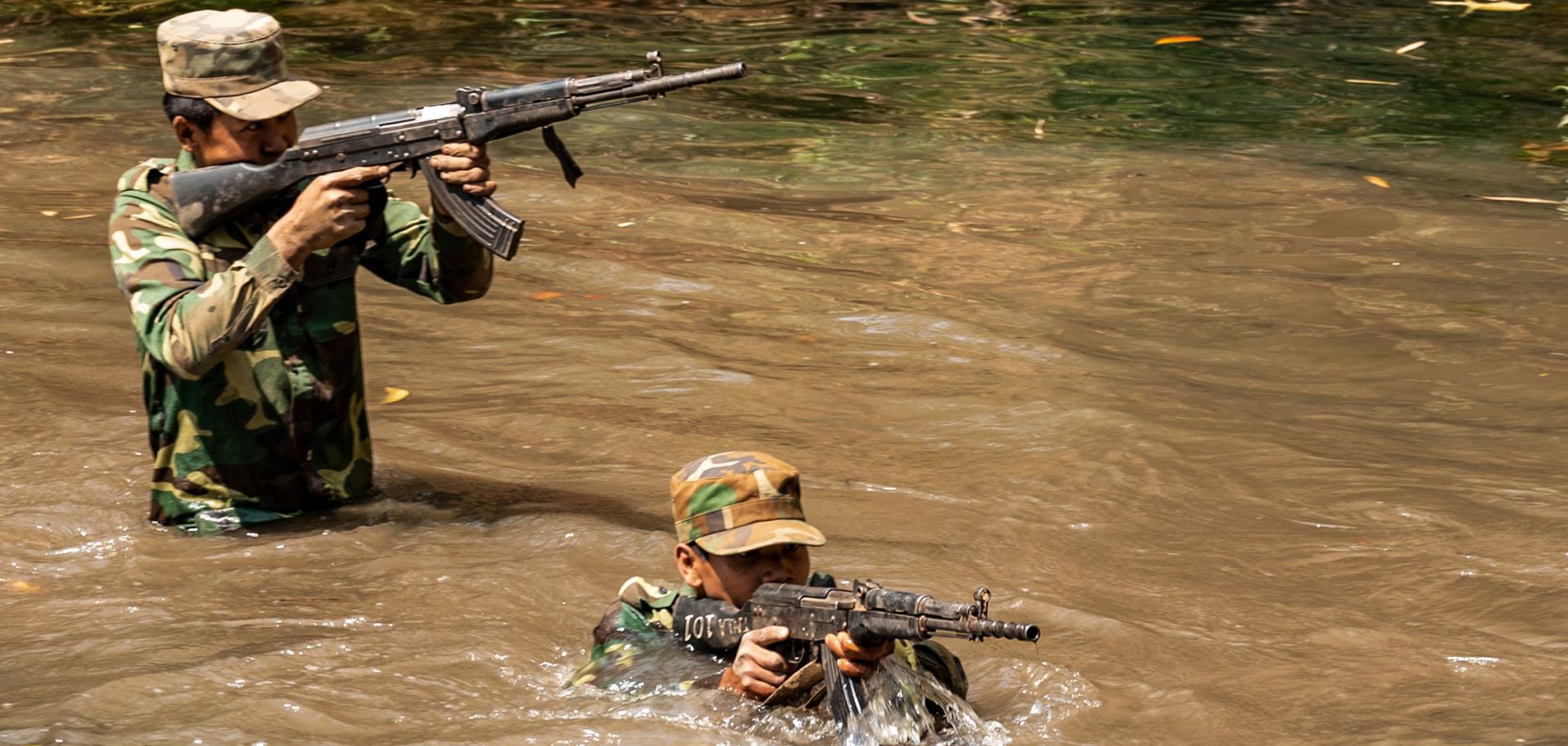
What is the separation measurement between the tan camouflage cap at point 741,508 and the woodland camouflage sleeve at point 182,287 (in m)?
1.33

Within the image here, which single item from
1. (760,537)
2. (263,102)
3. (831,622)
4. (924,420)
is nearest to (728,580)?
(760,537)

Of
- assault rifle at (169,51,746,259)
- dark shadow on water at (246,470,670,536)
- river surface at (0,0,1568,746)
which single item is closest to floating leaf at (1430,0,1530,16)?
river surface at (0,0,1568,746)

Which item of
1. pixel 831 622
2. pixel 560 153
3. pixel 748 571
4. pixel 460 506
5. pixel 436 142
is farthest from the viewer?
pixel 460 506

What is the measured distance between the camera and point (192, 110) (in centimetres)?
503

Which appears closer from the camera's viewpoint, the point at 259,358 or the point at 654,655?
the point at 654,655

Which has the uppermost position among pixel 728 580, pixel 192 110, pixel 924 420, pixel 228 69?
pixel 228 69

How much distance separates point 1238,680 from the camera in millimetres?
4633

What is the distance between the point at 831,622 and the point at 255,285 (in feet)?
6.21

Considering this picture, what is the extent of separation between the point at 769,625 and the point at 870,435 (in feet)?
8.43

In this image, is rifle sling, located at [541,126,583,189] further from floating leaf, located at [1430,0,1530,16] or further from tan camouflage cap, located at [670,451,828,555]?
floating leaf, located at [1430,0,1530,16]

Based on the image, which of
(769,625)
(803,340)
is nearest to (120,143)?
(803,340)

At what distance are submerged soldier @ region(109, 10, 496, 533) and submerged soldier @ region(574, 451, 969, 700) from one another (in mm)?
1292

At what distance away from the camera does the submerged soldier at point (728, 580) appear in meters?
4.20

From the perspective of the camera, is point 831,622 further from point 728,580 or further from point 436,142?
point 436,142
